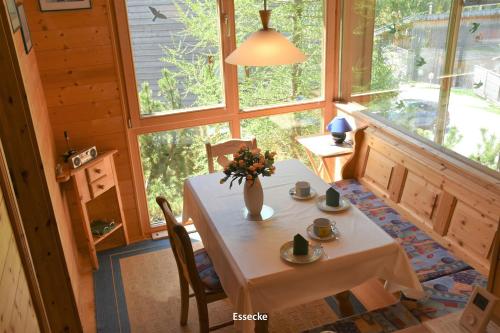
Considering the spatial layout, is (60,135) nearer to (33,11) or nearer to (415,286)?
(33,11)

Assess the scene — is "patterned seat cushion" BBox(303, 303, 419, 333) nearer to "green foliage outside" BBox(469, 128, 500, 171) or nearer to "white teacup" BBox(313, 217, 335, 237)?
"white teacup" BBox(313, 217, 335, 237)

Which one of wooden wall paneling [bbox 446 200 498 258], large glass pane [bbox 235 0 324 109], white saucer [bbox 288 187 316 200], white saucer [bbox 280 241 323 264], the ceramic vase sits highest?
large glass pane [bbox 235 0 324 109]

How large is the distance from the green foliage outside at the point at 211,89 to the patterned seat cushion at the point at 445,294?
2046mm

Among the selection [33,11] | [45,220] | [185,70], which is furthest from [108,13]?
[45,220]

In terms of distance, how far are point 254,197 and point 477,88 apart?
1520 mm

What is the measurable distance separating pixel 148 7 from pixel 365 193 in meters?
2.16

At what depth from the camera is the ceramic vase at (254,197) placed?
2645mm

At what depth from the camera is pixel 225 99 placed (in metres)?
4.01

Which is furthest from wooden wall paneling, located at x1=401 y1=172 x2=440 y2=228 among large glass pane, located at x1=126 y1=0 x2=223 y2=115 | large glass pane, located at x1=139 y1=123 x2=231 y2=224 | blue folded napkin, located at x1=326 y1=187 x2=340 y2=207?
large glass pane, located at x1=126 y1=0 x2=223 y2=115

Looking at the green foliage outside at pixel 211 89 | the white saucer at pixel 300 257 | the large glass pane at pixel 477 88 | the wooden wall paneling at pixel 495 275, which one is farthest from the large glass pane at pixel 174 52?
the wooden wall paneling at pixel 495 275

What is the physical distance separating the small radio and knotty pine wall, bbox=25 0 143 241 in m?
0.14

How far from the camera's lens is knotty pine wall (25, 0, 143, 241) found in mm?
3316

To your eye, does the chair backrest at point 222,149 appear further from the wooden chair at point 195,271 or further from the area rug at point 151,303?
the wooden chair at point 195,271

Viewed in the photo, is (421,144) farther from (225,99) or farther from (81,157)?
(81,157)
